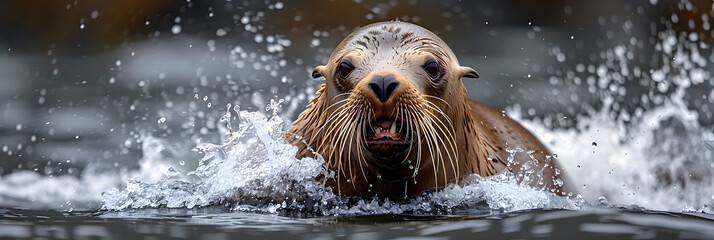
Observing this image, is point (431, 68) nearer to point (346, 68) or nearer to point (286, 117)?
point (346, 68)

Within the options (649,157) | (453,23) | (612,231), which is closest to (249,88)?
(453,23)

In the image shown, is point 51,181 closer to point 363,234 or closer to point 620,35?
point 363,234

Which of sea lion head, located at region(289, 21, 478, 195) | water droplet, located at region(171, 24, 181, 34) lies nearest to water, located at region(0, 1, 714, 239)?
water droplet, located at region(171, 24, 181, 34)

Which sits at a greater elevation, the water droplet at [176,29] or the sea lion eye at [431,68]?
the water droplet at [176,29]

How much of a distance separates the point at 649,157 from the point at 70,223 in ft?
15.0

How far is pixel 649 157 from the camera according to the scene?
21.8ft

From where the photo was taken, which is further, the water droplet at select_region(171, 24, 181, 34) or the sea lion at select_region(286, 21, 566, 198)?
the water droplet at select_region(171, 24, 181, 34)

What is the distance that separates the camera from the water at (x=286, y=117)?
13.3 feet

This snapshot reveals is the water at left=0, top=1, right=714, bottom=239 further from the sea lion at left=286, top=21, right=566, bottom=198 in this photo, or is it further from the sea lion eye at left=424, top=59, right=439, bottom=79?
the sea lion eye at left=424, top=59, right=439, bottom=79

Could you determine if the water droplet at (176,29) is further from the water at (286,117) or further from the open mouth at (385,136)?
the open mouth at (385,136)

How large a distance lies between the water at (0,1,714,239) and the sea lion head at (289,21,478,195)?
0.53ft

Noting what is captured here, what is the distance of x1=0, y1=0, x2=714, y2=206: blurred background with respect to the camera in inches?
313

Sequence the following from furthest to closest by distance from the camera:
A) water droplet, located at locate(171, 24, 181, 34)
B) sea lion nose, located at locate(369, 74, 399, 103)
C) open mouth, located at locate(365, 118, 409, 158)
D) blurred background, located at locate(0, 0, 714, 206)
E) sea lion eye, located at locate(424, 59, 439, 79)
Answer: water droplet, located at locate(171, 24, 181, 34), blurred background, located at locate(0, 0, 714, 206), sea lion eye, located at locate(424, 59, 439, 79), open mouth, located at locate(365, 118, 409, 158), sea lion nose, located at locate(369, 74, 399, 103)

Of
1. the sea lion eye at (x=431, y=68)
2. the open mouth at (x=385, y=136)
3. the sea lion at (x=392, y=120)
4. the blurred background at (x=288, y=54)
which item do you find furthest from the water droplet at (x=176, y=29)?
the open mouth at (x=385, y=136)
